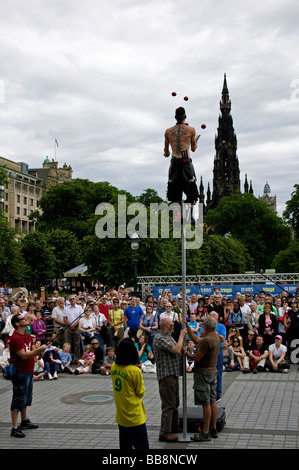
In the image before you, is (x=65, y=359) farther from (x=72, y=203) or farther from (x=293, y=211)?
(x=72, y=203)

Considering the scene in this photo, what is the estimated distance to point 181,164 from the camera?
27.4 feet

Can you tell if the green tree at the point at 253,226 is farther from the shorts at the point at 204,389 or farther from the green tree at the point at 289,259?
the shorts at the point at 204,389

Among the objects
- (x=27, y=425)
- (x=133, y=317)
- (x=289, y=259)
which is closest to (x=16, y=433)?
(x=27, y=425)

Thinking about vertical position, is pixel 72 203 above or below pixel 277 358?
above

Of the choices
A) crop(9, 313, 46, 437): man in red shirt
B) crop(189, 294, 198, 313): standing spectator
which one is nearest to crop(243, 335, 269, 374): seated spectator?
crop(189, 294, 198, 313): standing spectator

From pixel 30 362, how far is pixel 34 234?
5021 centimetres

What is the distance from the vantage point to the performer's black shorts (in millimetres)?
8328

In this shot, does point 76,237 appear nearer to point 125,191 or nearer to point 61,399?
point 125,191

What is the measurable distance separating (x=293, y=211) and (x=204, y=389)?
5019cm

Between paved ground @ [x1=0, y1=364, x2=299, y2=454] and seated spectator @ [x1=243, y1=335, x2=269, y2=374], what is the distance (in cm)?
25

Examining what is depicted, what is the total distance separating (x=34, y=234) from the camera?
57.8 metres

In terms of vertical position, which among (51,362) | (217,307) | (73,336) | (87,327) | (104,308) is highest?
(217,307)

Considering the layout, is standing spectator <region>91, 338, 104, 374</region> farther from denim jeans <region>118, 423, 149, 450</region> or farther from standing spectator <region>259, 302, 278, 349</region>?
denim jeans <region>118, 423, 149, 450</region>

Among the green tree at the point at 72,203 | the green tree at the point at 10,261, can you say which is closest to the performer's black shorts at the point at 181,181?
the green tree at the point at 10,261
